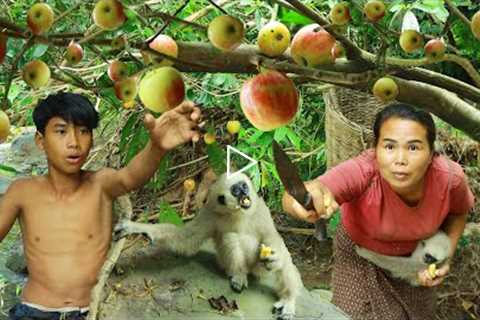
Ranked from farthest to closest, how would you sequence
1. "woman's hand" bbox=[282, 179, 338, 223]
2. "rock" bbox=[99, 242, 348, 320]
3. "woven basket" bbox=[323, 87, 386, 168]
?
1. "woven basket" bbox=[323, 87, 386, 168]
2. "rock" bbox=[99, 242, 348, 320]
3. "woman's hand" bbox=[282, 179, 338, 223]

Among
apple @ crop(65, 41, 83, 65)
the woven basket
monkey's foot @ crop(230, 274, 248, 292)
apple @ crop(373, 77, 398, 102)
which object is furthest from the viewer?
the woven basket

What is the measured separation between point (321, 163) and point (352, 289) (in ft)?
5.15

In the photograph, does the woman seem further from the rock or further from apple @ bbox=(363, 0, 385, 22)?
apple @ bbox=(363, 0, 385, 22)

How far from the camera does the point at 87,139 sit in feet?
6.23

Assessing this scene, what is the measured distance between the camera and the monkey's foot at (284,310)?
2.21 m

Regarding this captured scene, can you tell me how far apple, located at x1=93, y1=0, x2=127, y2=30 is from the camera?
0.88 metres

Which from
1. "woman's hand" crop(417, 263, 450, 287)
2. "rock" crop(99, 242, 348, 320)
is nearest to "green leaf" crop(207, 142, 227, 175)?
"rock" crop(99, 242, 348, 320)

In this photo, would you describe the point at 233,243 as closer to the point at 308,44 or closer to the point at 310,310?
the point at 310,310

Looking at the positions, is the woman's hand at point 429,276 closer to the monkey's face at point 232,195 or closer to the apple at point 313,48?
the monkey's face at point 232,195

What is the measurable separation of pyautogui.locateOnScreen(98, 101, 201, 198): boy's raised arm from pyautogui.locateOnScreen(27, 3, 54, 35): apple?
54cm

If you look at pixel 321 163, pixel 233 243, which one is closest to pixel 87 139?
pixel 233 243

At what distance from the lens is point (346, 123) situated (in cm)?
318

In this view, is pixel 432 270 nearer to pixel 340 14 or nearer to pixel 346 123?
pixel 346 123

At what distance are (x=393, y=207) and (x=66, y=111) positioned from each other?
3.42 ft
